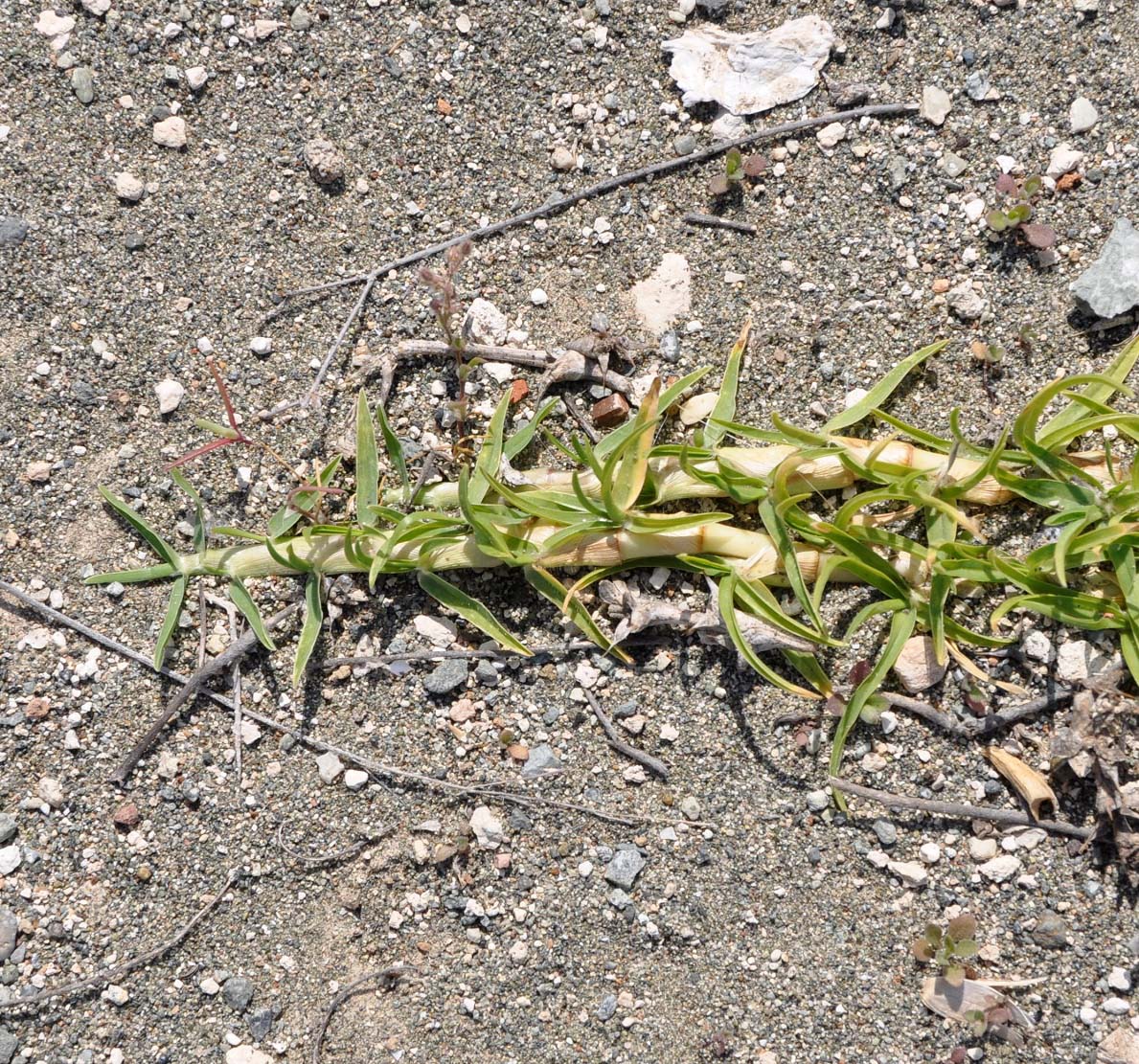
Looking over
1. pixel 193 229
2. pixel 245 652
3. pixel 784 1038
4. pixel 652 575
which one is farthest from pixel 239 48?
pixel 784 1038

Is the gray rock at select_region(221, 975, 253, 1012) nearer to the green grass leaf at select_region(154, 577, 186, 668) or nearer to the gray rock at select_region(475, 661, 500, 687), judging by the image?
the green grass leaf at select_region(154, 577, 186, 668)

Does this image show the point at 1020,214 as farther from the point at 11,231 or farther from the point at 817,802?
the point at 11,231

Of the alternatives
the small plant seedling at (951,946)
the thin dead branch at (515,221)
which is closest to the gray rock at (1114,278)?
the thin dead branch at (515,221)

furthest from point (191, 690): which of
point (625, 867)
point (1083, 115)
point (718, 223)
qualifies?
point (1083, 115)

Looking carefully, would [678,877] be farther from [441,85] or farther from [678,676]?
[441,85]

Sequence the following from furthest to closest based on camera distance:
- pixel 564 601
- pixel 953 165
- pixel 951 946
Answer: pixel 953 165
pixel 564 601
pixel 951 946
